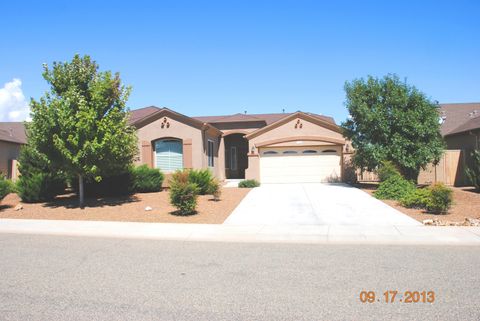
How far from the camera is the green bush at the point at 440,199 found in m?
13.1

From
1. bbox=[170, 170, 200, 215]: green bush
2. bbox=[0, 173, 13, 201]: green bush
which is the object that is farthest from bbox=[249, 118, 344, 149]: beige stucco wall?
bbox=[0, 173, 13, 201]: green bush

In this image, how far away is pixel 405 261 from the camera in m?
7.46

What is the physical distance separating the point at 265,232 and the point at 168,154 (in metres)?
13.5

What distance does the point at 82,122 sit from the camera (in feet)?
47.8

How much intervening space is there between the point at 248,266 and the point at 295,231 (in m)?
4.05

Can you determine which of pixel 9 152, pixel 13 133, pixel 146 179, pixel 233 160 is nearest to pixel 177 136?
pixel 146 179

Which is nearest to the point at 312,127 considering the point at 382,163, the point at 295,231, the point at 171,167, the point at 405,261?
the point at 382,163

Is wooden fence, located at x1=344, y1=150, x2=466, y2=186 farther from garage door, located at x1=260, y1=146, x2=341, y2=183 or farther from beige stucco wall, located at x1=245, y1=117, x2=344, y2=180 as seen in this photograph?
beige stucco wall, located at x1=245, y1=117, x2=344, y2=180

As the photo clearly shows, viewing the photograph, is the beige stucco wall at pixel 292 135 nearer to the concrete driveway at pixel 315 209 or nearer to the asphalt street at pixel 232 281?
the concrete driveway at pixel 315 209

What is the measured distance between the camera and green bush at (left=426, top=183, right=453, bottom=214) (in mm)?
13117

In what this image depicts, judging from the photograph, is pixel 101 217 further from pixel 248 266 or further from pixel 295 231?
pixel 248 266

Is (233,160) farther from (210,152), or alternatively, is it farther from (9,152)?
(9,152)
